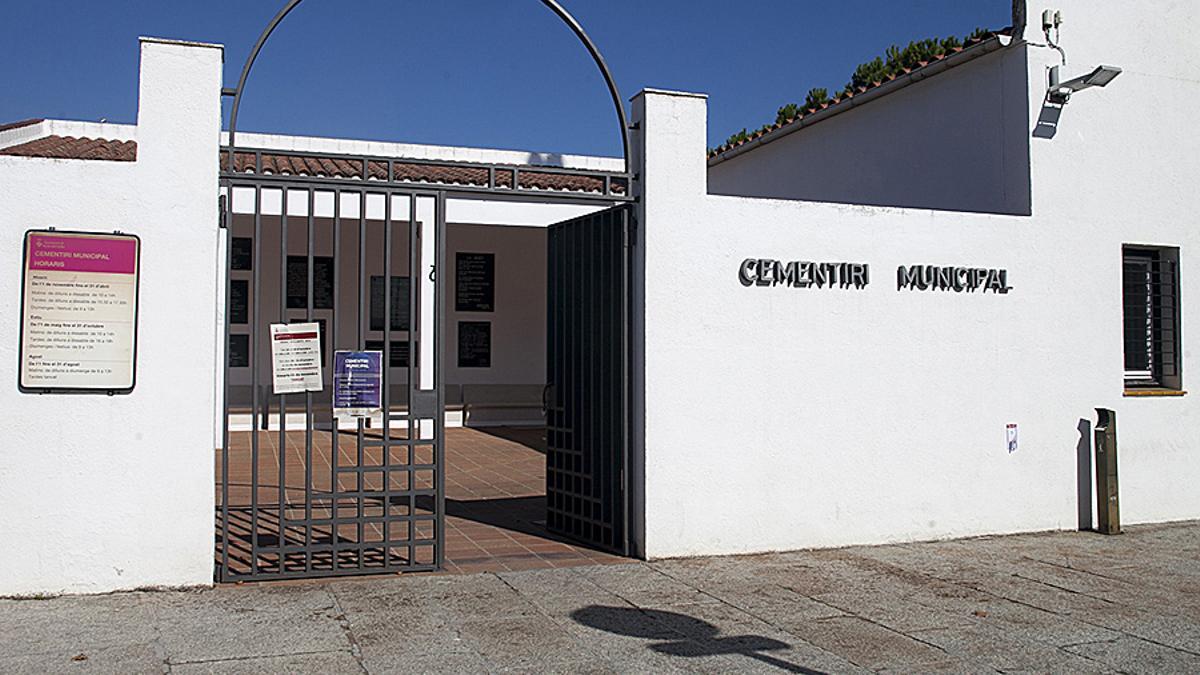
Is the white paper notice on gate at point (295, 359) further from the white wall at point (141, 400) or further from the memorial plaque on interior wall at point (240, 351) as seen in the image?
the memorial plaque on interior wall at point (240, 351)

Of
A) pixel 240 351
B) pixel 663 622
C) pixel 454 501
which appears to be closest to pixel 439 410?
pixel 663 622

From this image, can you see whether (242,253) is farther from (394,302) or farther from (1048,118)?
(1048,118)

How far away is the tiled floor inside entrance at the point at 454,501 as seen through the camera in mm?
7789

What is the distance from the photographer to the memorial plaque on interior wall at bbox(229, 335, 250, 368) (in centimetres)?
1788

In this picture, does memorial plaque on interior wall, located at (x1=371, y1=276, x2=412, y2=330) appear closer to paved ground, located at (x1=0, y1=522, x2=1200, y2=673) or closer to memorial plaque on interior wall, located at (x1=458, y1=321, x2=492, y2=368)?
memorial plaque on interior wall, located at (x1=458, y1=321, x2=492, y2=368)

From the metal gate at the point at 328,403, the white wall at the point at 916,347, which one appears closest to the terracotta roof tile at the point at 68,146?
the metal gate at the point at 328,403

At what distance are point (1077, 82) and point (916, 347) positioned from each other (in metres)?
2.85

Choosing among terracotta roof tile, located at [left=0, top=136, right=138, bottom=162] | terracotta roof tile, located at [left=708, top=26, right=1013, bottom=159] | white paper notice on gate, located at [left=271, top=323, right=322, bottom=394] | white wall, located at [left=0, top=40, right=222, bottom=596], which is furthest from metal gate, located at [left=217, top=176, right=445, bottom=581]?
terracotta roof tile, located at [left=708, top=26, right=1013, bottom=159]

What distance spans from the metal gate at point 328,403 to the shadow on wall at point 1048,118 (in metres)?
5.44

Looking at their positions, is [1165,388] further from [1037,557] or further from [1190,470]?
[1037,557]

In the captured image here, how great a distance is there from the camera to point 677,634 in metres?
5.98

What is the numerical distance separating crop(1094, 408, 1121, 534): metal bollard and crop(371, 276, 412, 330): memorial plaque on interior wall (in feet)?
39.2

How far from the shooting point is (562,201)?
7738 millimetres

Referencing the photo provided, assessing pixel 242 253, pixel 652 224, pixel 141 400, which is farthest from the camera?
pixel 242 253
